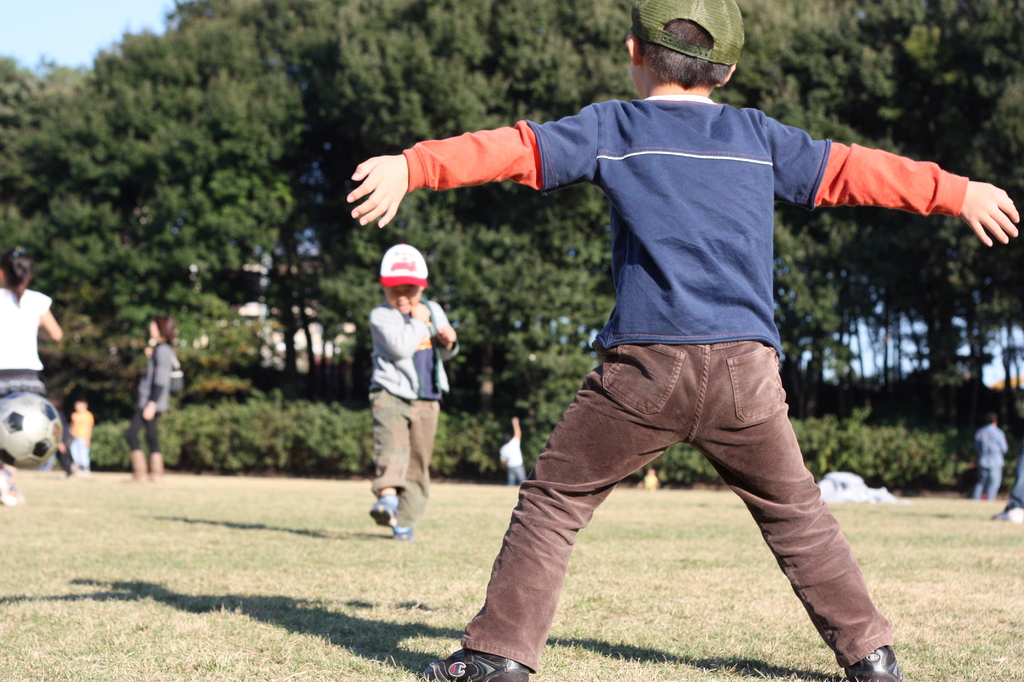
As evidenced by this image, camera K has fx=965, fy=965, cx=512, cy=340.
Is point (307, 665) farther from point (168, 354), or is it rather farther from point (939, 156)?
point (939, 156)

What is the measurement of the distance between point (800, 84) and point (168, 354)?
18934 mm

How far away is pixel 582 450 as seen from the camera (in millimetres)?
3002

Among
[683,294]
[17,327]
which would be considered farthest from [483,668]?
[17,327]

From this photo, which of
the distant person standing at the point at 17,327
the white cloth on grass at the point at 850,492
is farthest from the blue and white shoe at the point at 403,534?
the white cloth on grass at the point at 850,492

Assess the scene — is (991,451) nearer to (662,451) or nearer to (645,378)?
(662,451)

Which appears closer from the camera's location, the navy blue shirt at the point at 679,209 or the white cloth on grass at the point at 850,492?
the navy blue shirt at the point at 679,209

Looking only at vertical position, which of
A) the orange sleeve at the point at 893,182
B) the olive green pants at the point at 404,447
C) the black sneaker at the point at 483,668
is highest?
the orange sleeve at the point at 893,182

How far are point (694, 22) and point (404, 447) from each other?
5007 mm

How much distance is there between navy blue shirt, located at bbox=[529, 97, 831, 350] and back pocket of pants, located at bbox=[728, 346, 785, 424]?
7 centimetres

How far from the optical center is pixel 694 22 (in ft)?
9.96

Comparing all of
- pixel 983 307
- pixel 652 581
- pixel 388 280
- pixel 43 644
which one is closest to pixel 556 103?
pixel 983 307

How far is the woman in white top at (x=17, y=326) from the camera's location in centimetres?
624

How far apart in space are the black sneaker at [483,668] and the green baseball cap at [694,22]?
6.51 ft

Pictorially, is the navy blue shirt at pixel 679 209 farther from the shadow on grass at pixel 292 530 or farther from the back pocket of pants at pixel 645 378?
the shadow on grass at pixel 292 530
